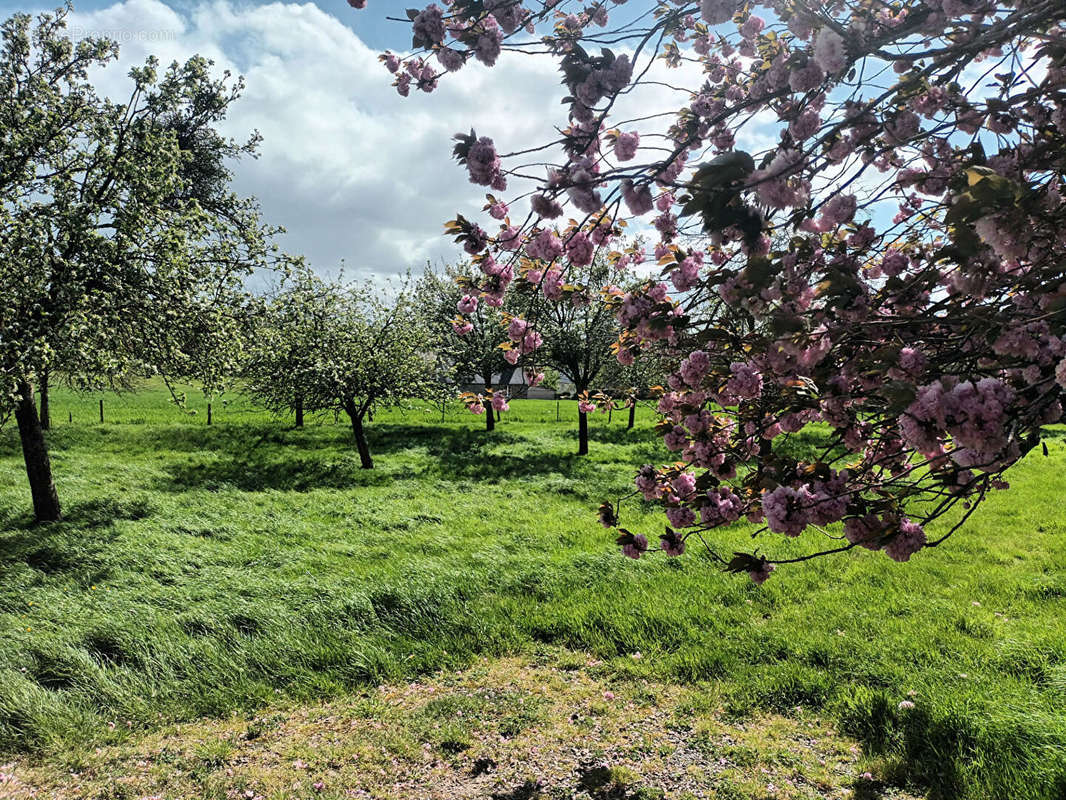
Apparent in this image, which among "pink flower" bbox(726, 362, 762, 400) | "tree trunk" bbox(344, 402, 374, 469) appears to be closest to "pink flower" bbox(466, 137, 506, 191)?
"pink flower" bbox(726, 362, 762, 400)

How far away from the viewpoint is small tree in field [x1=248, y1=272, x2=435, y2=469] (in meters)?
14.7

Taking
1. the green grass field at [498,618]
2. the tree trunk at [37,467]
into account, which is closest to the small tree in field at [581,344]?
the green grass field at [498,618]

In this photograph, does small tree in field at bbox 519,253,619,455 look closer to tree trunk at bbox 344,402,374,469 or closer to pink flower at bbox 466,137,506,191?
tree trunk at bbox 344,402,374,469

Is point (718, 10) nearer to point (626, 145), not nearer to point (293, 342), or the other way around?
point (626, 145)

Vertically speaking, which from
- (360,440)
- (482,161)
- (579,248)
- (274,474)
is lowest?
(274,474)

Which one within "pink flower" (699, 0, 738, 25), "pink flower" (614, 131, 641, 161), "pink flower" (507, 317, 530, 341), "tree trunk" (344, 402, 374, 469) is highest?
"pink flower" (699, 0, 738, 25)

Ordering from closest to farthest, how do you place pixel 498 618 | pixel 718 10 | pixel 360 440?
1. pixel 718 10
2. pixel 498 618
3. pixel 360 440

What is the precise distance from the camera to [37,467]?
9.18 meters

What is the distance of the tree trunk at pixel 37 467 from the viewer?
29.7 feet

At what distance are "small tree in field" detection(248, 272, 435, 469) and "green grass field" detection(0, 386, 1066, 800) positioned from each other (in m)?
4.04

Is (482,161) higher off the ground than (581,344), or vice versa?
(581,344)

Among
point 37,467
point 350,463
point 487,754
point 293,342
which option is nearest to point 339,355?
point 293,342

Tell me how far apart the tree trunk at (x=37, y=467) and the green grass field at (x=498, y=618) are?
0.31 meters

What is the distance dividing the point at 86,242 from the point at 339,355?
7.23 meters
